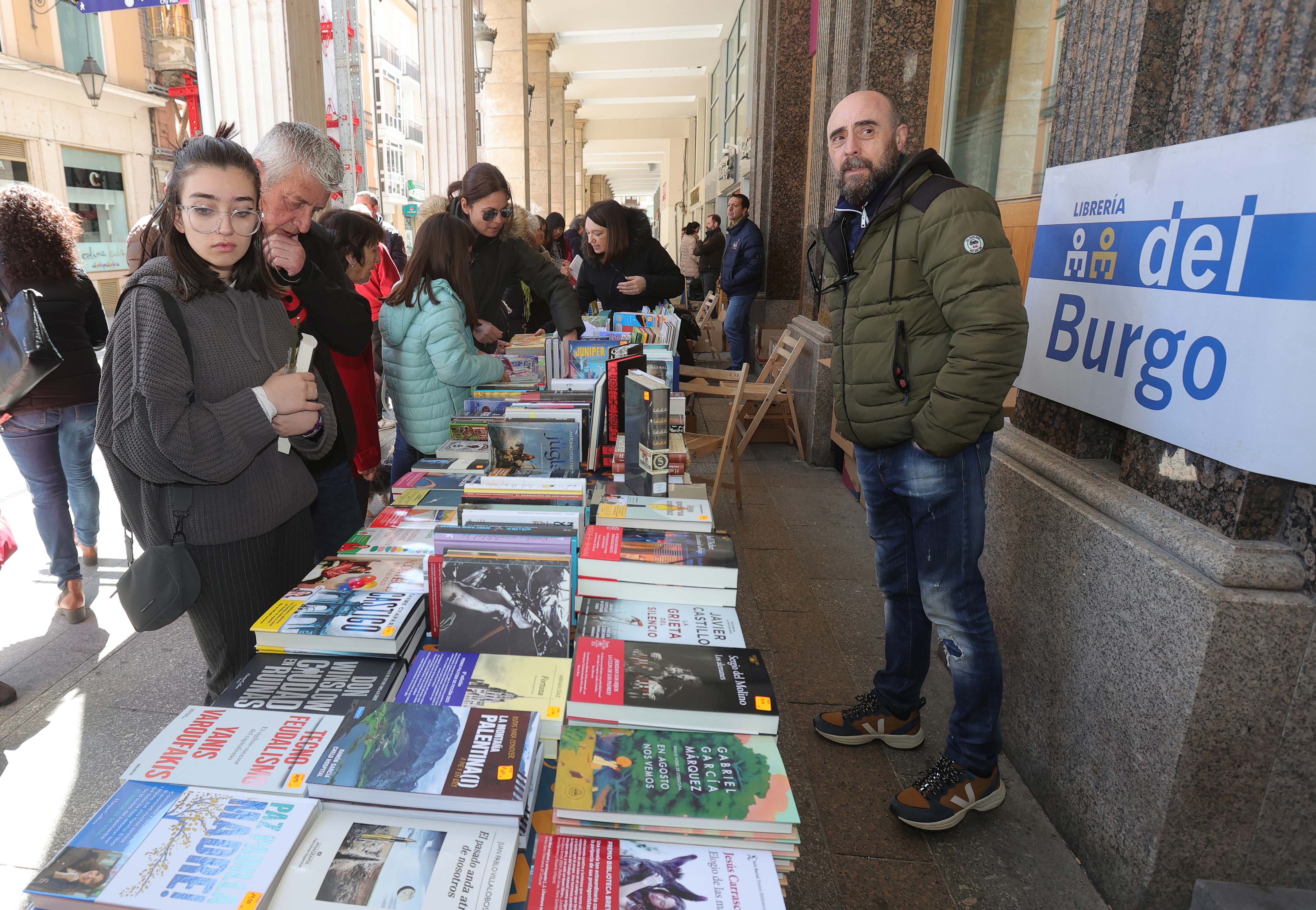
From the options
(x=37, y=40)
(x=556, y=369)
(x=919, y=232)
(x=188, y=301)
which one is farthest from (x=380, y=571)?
(x=37, y=40)

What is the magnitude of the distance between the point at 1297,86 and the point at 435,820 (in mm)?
2013

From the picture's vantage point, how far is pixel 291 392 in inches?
64.6

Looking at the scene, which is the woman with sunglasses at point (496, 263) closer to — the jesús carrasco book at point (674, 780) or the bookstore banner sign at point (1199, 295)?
the bookstore banner sign at point (1199, 295)

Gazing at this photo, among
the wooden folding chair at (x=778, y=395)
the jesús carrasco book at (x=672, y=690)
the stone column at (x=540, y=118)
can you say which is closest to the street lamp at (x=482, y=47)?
the stone column at (x=540, y=118)

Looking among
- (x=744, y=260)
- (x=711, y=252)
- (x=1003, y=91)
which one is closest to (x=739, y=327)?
(x=744, y=260)

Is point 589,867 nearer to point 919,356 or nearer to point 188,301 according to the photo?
point 188,301

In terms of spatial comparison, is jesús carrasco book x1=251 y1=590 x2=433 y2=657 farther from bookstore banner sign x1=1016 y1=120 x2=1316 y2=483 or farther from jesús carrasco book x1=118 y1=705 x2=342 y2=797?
bookstore banner sign x1=1016 y1=120 x2=1316 y2=483

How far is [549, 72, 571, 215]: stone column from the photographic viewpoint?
19.1 metres

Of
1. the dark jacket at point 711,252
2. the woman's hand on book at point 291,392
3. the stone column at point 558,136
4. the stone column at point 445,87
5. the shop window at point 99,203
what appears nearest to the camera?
the woman's hand on book at point 291,392

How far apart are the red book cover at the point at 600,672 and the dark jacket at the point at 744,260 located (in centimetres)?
699

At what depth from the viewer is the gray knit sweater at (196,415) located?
1478 millimetres

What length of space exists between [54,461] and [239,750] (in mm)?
3131

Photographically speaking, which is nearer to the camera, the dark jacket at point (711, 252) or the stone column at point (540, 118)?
the dark jacket at point (711, 252)

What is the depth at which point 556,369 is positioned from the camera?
3314 millimetres
